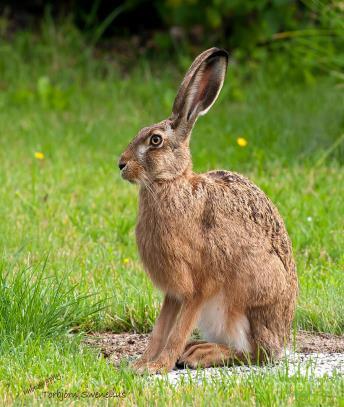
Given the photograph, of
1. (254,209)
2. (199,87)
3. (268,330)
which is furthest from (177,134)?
(268,330)

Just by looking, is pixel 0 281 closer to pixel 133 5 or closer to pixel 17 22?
pixel 133 5

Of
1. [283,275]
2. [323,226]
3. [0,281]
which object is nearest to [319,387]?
[283,275]

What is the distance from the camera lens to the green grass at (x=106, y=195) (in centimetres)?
452

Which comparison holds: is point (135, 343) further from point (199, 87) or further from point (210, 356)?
point (199, 87)

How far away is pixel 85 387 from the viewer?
431 centimetres

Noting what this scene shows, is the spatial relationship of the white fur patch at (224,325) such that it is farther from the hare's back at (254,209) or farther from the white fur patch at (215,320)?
the hare's back at (254,209)

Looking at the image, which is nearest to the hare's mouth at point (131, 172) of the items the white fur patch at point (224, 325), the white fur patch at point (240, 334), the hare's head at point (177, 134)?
the hare's head at point (177, 134)

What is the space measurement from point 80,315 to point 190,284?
817mm

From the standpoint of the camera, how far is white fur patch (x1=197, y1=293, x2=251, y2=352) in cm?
475

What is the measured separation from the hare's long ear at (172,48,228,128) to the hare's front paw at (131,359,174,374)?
3.52 ft

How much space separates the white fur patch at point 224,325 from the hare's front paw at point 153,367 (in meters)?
0.27

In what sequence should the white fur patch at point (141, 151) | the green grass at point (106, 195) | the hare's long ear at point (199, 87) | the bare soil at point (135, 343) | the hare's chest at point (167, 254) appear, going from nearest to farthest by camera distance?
the green grass at point (106, 195) < the hare's chest at point (167, 254) < the white fur patch at point (141, 151) < the hare's long ear at point (199, 87) < the bare soil at point (135, 343)

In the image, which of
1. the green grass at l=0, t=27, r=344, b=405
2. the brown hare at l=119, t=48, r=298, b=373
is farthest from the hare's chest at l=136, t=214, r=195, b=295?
the green grass at l=0, t=27, r=344, b=405

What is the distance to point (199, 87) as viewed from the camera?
4988mm
